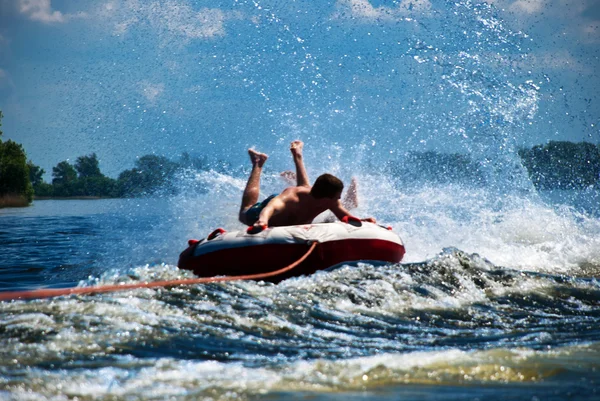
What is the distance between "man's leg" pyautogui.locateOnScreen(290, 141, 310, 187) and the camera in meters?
8.51

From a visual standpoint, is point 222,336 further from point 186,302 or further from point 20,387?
point 20,387

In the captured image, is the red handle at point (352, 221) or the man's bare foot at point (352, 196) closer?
the red handle at point (352, 221)

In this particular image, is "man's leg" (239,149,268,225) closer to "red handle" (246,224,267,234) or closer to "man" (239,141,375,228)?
"man" (239,141,375,228)

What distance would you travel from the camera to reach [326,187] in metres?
7.61

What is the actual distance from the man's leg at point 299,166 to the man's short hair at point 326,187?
71 cm

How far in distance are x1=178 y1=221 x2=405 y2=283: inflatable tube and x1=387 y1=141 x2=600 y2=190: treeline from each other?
776 cm

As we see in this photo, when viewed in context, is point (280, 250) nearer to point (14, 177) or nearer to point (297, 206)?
point (297, 206)

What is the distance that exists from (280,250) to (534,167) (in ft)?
53.9

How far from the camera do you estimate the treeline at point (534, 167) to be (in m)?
15.3

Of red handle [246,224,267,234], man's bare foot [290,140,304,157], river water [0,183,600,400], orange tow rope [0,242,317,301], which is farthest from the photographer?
man's bare foot [290,140,304,157]

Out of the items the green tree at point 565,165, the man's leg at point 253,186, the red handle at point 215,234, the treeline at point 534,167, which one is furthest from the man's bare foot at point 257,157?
the green tree at point 565,165

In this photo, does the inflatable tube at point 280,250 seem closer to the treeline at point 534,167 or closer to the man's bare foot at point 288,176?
the man's bare foot at point 288,176

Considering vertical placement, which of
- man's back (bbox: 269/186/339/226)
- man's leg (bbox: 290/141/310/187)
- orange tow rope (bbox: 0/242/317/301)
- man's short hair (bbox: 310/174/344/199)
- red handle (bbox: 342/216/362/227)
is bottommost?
orange tow rope (bbox: 0/242/317/301)

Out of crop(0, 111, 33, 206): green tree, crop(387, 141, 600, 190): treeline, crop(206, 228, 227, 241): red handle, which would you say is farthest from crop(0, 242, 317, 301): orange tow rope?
crop(0, 111, 33, 206): green tree
